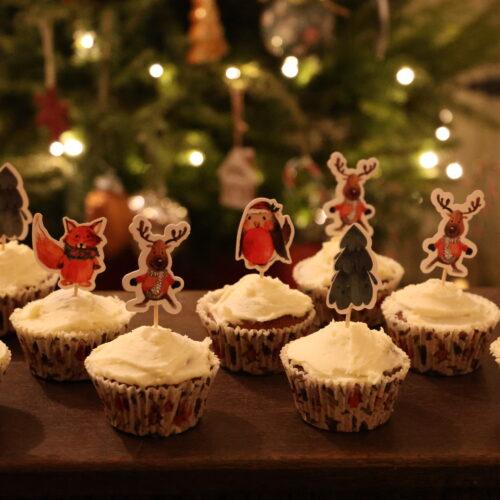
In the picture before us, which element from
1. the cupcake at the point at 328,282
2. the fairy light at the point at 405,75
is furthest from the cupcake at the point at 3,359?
the fairy light at the point at 405,75

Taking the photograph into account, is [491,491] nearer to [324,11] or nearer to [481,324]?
[481,324]

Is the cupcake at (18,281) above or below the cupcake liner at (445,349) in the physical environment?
above

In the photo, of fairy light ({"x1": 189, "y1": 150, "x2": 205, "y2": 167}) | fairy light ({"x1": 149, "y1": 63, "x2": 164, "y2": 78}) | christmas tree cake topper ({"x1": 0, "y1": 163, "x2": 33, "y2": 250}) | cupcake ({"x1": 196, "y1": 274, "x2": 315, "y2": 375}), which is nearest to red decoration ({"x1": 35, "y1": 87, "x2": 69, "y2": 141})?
fairy light ({"x1": 149, "y1": 63, "x2": 164, "y2": 78})

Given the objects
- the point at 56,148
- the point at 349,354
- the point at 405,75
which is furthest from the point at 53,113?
the point at 349,354

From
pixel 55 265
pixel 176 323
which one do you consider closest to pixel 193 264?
pixel 176 323

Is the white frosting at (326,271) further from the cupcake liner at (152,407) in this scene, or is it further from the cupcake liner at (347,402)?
the cupcake liner at (152,407)

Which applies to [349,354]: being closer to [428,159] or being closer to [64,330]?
[64,330]

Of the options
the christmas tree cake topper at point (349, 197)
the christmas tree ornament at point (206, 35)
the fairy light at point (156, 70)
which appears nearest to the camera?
the christmas tree cake topper at point (349, 197)
